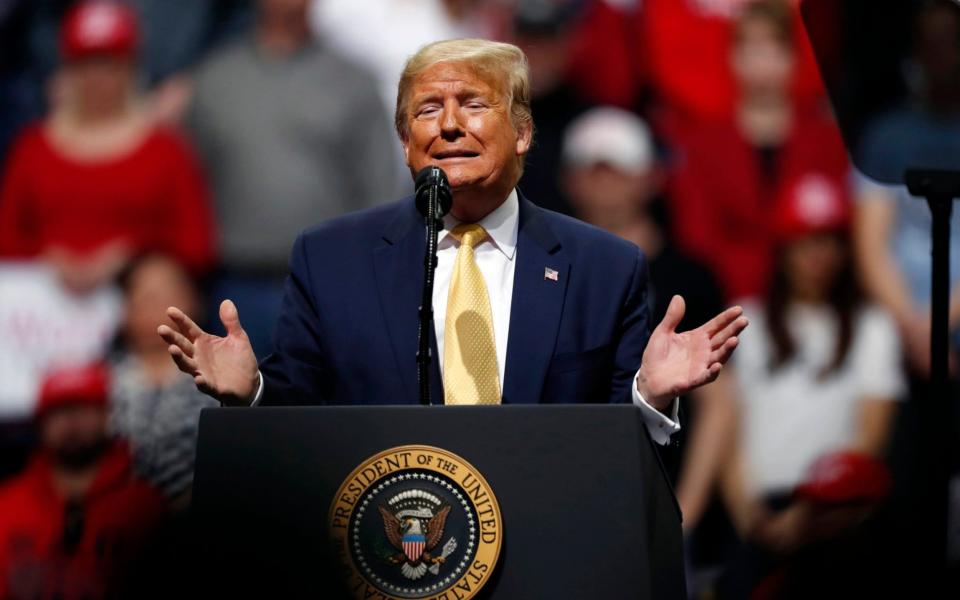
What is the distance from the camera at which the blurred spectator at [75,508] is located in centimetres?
454

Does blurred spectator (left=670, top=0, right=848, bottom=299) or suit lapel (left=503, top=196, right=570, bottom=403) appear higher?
blurred spectator (left=670, top=0, right=848, bottom=299)

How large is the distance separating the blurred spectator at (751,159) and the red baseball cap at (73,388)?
7.24 feet

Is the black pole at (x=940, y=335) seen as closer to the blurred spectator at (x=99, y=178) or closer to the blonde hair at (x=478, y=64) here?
the blonde hair at (x=478, y=64)

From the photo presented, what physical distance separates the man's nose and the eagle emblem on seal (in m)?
0.84

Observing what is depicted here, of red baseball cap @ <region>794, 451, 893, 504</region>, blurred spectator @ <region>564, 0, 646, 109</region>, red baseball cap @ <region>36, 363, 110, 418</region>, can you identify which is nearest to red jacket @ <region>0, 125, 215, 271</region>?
red baseball cap @ <region>36, 363, 110, 418</region>

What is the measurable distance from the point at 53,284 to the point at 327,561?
398cm

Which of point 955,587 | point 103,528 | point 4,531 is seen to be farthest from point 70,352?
point 955,587

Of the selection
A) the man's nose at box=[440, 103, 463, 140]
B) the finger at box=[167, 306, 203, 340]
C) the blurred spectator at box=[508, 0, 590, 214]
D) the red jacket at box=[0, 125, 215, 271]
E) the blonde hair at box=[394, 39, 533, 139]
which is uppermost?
the blurred spectator at box=[508, 0, 590, 214]

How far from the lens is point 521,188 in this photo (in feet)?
18.5

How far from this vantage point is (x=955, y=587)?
3.42 meters

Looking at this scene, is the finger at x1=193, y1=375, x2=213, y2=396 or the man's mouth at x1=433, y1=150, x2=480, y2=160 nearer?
the finger at x1=193, y1=375, x2=213, y2=396

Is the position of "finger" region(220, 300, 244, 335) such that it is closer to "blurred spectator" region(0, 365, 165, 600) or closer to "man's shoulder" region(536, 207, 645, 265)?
"man's shoulder" region(536, 207, 645, 265)

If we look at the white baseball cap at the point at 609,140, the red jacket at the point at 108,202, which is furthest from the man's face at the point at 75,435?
the white baseball cap at the point at 609,140

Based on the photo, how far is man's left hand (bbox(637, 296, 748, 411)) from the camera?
2.40 metres
